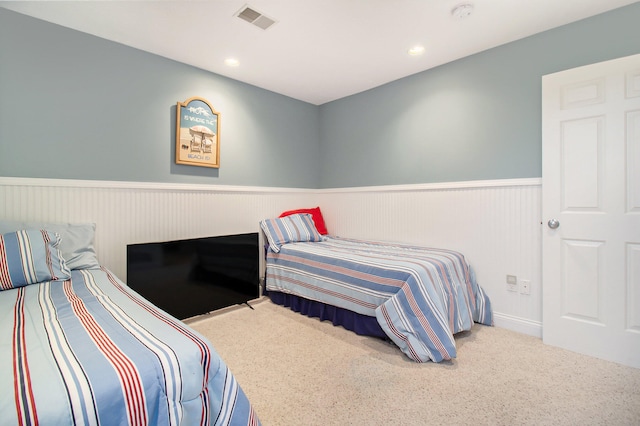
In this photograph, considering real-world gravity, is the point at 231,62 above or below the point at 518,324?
above

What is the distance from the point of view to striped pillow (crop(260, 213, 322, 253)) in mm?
3281

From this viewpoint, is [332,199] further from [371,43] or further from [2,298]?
[2,298]

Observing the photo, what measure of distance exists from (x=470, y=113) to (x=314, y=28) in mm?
1596

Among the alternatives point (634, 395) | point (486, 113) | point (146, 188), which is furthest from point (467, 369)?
point (146, 188)

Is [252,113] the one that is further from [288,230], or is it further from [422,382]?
[422,382]

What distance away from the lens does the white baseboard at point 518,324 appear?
7.94 feet

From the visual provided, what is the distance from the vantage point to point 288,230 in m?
3.38

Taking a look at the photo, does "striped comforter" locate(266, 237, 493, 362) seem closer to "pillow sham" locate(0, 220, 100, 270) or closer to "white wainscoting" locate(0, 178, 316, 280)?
"white wainscoting" locate(0, 178, 316, 280)

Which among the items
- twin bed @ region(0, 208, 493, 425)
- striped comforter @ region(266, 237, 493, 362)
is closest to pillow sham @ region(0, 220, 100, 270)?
twin bed @ region(0, 208, 493, 425)

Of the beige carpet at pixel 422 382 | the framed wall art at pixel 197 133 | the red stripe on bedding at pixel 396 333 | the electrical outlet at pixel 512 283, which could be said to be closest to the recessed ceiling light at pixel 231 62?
the framed wall art at pixel 197 133

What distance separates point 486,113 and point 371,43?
1198mm

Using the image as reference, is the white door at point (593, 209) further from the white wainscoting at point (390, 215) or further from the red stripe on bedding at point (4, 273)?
the red stripe on bedding at point (4, 273)

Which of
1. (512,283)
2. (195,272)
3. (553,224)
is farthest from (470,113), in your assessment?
(195,272)

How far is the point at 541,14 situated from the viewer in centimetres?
216
